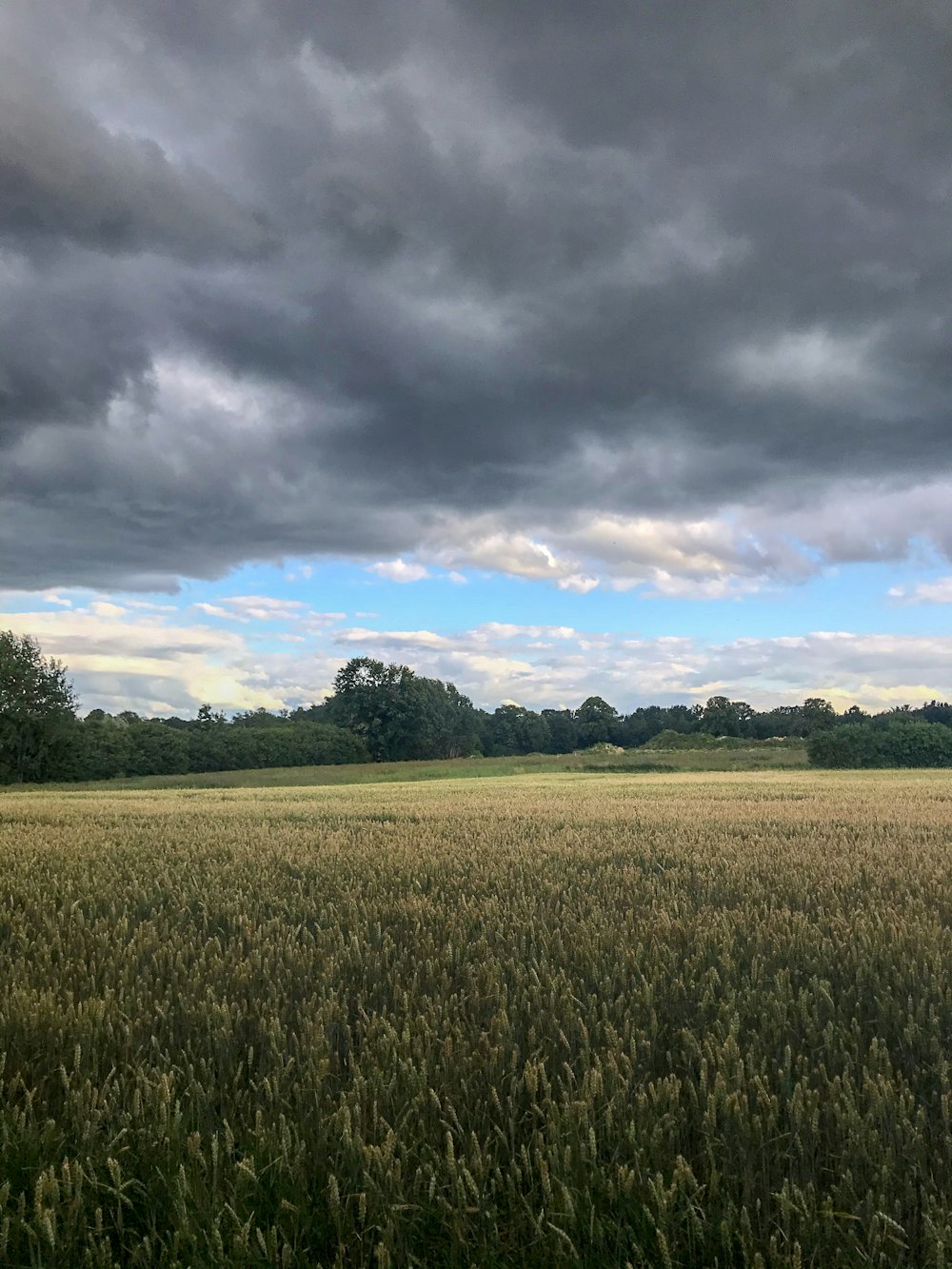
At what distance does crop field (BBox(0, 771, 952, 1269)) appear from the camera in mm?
2395

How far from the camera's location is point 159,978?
4.55m

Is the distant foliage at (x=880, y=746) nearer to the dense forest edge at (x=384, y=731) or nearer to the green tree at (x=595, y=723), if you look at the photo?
the dense forest edge at (x=384, y=731)

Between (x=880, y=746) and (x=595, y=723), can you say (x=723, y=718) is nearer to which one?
(x=595, y=723)

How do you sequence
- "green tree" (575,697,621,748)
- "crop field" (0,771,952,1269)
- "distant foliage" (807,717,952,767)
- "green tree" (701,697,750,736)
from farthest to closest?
"green tree" (575,697,621,748), "green tree" (701,697,750,736), "distant foliage" (807,717,952,767), "crop field" (0,771,952,1269)

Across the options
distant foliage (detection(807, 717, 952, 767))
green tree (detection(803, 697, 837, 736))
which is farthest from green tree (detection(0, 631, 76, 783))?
green tree (detection(803, 697, 837, 736))

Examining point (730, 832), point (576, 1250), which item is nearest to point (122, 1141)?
point (576, 1250)

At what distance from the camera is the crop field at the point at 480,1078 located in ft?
7.86

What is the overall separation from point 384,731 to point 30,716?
42.7 metres

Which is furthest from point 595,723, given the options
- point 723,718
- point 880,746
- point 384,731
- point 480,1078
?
point 480,1078

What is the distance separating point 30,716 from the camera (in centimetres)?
6700

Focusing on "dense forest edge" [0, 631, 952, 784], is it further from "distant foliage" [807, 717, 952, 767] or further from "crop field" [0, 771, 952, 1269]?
"crop field" [0, 771, 952, 1269]

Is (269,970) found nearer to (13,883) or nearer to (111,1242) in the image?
(111,1242)

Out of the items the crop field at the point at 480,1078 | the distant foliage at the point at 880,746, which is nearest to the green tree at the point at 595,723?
the distant foliage at the point at 880,746

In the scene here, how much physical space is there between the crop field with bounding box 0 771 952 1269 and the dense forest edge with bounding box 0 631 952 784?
177 ft
